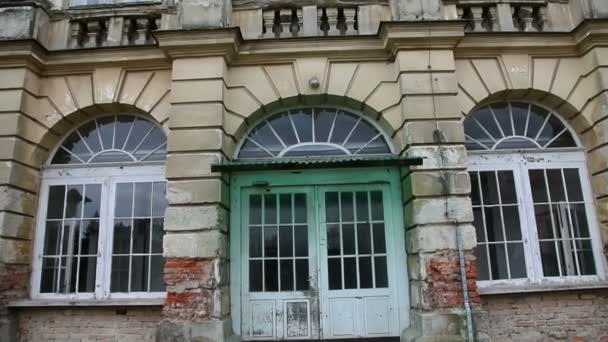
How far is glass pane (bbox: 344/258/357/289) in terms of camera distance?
5.97 meters

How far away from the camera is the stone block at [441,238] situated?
5.46 metres

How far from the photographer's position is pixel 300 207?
20.3 feet

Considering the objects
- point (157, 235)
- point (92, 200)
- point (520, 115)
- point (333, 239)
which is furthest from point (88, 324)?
point (520, 115)

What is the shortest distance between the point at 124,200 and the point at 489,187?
531 centimetres

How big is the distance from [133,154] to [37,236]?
177cm

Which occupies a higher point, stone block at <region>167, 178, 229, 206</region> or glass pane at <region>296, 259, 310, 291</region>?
stone block at <region>167, 178, 229, 206</region>

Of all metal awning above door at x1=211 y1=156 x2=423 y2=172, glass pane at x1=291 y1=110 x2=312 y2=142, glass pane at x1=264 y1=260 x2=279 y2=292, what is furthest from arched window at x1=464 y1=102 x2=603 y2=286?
glass pane at x1=264 y1=260 x2=279 y2=292

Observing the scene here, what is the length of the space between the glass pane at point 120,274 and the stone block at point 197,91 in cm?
237

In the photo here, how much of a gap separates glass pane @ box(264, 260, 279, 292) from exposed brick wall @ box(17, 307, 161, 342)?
1485 millimetres

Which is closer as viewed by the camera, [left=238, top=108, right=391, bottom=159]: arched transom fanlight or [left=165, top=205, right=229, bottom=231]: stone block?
[left=165, top=205, right=229, bottom=231]: stone block

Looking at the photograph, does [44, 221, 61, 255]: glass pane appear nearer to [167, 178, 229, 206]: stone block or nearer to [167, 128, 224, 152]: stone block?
[167, 178, 229, 206]: stone block

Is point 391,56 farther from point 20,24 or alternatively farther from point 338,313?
point 20,24

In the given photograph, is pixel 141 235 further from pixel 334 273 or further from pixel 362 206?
pixel 362 206

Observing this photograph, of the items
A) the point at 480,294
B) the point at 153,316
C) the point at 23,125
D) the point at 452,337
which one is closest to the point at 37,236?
the point at 23,125
